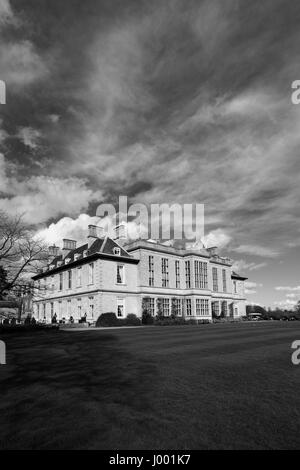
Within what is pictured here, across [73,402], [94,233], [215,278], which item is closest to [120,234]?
[94,233]

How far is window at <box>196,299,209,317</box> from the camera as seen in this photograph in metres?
52.0

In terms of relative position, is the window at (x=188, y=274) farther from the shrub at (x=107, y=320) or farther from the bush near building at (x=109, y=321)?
the shrub at (x=107, y=320)

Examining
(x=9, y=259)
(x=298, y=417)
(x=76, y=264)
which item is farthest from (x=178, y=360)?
(x=76, y=264)

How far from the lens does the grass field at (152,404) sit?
14.9 feet

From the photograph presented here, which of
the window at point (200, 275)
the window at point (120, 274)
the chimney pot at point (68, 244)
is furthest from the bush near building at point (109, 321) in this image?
the chimney pot at point (68, 244)

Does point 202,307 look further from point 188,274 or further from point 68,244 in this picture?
point 68,244

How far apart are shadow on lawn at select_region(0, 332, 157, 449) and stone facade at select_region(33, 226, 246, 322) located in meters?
31.3

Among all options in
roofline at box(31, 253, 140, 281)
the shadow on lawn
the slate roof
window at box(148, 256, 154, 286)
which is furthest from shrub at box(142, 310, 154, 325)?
the shadow on lawn

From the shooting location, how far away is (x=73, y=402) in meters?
6.21

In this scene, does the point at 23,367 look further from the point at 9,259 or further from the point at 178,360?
the point at 9,259
